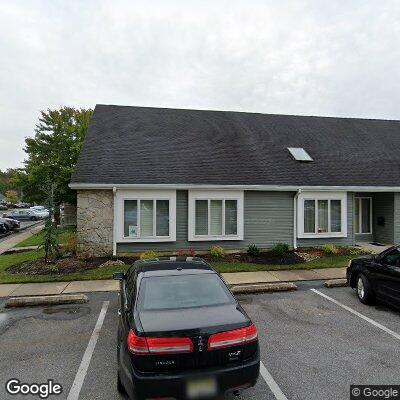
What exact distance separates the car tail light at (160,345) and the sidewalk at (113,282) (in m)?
5.59

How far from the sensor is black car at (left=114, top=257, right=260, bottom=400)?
357 centimetres

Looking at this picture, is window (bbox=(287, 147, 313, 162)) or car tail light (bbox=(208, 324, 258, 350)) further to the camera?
window (bbox=(287, 147, 313, 162))

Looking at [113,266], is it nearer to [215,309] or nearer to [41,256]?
[41,256]

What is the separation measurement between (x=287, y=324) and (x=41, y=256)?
10494 millimetres

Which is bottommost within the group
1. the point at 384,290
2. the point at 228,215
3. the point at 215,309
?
the point at 384,290

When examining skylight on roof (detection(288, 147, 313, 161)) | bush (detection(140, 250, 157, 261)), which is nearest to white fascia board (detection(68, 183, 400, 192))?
skylight on roof (detection(288, 147, 313, 161))

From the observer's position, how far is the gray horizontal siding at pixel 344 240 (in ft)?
47.8

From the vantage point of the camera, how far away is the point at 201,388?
361 centimetres

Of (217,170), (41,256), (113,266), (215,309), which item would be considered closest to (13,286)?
(113,266)

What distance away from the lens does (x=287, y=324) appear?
666cm

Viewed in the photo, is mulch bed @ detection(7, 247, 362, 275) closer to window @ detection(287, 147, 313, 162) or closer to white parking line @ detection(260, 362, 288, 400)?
window @ detection(287, 147, 313, 162)

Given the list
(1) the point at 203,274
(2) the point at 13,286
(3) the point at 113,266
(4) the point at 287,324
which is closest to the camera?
(1) the point at 203,274

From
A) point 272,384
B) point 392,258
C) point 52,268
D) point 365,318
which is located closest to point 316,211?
point 392,258

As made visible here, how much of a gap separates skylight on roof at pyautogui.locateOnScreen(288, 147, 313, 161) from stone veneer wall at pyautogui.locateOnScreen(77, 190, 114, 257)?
8.83 metres
